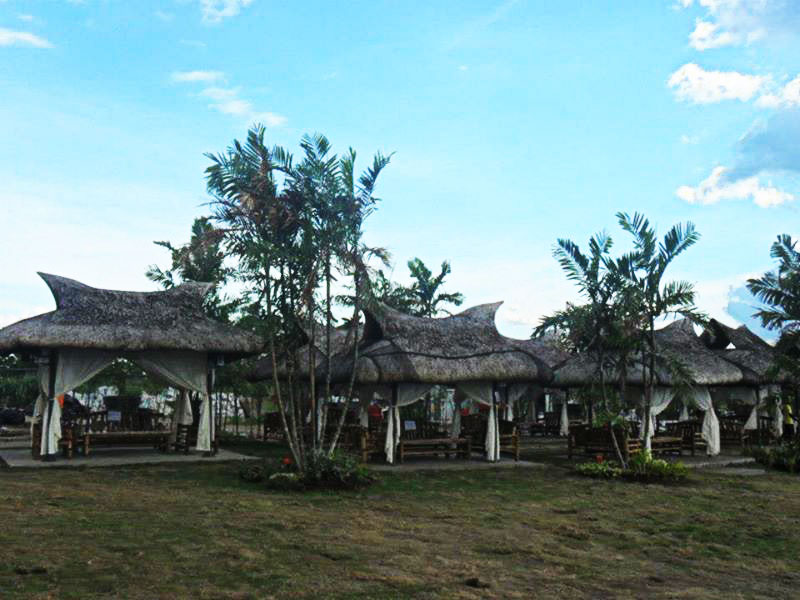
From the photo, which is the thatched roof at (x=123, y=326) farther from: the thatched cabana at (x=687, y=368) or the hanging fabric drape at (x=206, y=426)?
the thatched cabana at (x=687, y=368)

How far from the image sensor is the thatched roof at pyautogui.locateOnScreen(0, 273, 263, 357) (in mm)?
14734

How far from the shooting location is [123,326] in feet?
50.8

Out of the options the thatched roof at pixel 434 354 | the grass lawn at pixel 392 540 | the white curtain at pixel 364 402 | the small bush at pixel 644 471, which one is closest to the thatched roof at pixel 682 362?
the thatched roof at pixel 434 354

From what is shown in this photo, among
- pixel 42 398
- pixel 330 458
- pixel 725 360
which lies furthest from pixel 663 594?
pixel 725 360

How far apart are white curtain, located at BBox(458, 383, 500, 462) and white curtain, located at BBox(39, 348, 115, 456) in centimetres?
775

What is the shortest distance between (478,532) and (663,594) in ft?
9.05

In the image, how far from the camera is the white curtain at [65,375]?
48.6ft

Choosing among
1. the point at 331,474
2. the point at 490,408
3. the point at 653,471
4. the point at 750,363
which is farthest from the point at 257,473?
the point at 750,363

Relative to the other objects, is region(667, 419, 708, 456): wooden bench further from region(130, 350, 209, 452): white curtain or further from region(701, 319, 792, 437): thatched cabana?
region(130, 350, 209, 452): white curtain

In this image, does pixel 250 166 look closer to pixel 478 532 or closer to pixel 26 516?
pixel 26 516

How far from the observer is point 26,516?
8.67 meters

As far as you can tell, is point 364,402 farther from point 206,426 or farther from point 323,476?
point 323,476

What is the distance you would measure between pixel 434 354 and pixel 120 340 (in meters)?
6.56

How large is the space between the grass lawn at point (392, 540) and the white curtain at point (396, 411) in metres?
2.89
